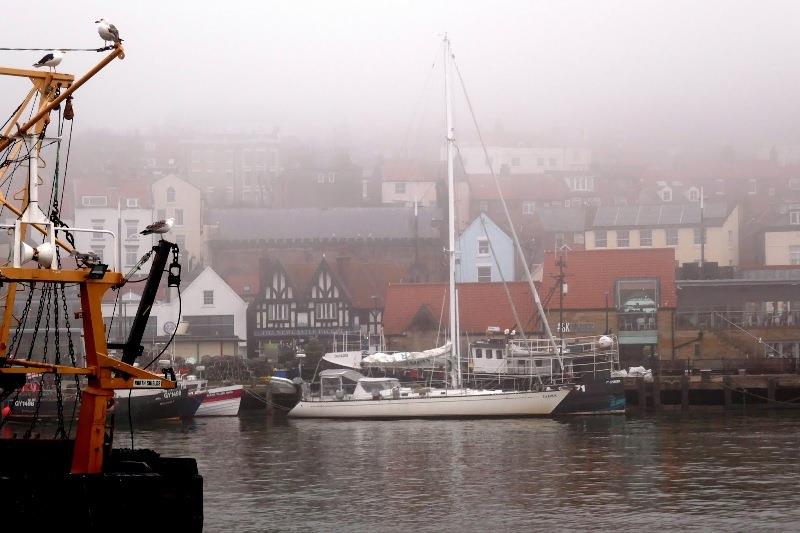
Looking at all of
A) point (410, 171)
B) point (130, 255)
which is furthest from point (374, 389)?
point (410, 171)

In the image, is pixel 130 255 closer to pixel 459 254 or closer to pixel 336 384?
pixel 459 254

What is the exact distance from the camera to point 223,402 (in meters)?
71.0

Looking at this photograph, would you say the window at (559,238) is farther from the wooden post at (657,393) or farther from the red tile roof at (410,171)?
the wooden post at (657,393)

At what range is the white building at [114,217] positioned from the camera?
126m

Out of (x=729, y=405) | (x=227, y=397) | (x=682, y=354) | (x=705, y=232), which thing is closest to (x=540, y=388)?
(x=729, y=405)

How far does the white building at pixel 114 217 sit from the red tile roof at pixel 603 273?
4364 centimetres

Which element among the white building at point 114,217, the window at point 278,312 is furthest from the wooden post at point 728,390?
the white building at point 114,217

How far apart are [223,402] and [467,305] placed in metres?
28.6

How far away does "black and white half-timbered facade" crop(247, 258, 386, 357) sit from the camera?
338ft

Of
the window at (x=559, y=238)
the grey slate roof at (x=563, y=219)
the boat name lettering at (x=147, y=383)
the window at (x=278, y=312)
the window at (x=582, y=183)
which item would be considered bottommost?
the boat name lettering at (x=147, y=383)

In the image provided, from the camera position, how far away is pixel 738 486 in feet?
127

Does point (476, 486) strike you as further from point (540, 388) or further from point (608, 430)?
point (540, 388)

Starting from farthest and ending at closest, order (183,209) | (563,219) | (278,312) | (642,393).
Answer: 1. (563,219)
2. (183,209)
3. (278,312)
4. (642,393)

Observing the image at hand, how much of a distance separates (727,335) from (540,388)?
964 inches
